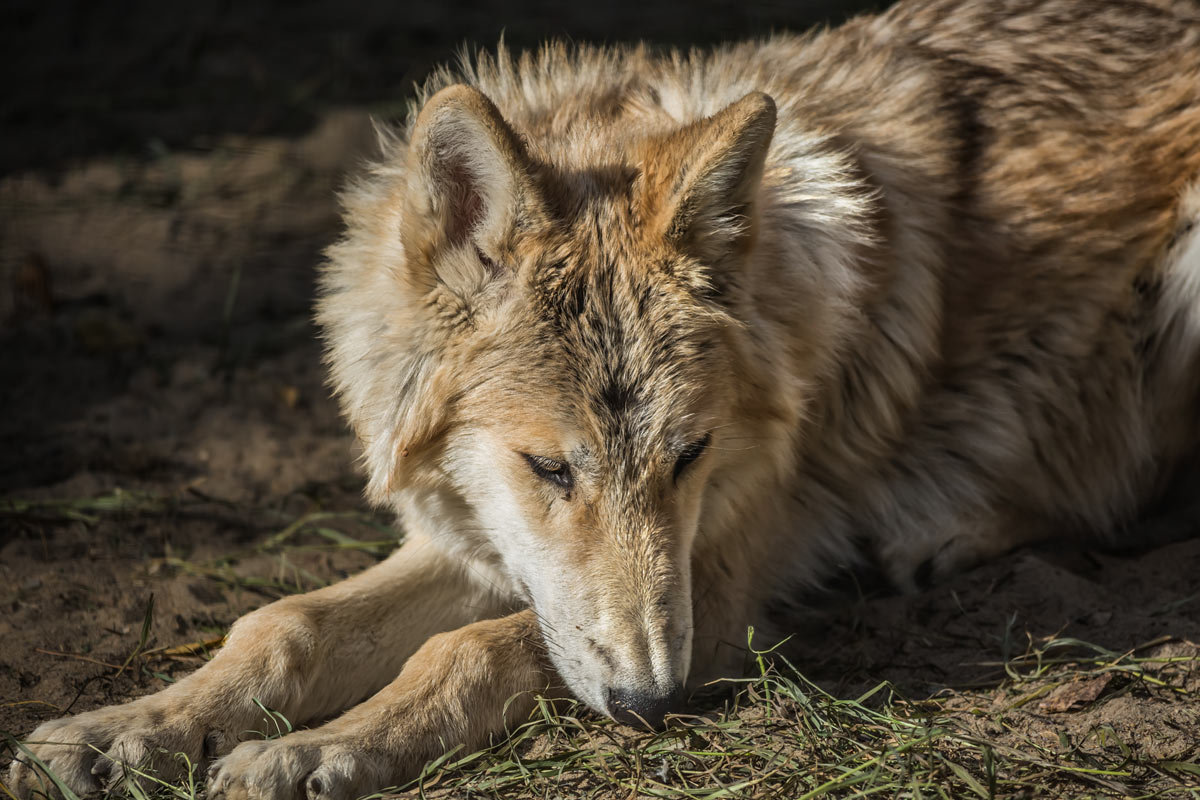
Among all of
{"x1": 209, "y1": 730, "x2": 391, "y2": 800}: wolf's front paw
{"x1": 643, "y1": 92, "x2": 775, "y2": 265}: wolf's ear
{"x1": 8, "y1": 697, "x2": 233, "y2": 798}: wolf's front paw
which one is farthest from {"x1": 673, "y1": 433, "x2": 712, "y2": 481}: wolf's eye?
{"x1": 8, "y1": 697, "x2": 233, "y2": 798}: wolf's front paw

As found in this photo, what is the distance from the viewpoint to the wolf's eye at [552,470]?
294 cm

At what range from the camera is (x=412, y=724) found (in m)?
2.94

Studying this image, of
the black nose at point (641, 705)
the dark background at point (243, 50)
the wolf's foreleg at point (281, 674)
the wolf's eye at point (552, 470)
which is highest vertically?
the dark background at point (243, 50)

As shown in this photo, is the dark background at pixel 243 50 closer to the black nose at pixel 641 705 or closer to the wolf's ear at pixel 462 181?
the wolf's ear at pixel 462 181

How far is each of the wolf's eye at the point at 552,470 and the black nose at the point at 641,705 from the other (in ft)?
1.81

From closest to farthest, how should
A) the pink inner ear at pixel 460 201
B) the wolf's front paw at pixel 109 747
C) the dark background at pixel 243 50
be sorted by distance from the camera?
1. the wolf's front paw at pixel 109 747
2. the pink inner ear at pixel 460 201
3. the dark background at pixel 243 50

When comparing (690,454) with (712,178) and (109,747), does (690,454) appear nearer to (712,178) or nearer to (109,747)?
(712,178)

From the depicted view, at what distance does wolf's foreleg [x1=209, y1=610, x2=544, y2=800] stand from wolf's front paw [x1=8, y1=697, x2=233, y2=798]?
0.55 feet

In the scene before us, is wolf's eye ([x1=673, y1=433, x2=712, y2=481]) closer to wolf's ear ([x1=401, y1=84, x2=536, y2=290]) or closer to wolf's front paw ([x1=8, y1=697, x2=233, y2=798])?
wolf's ear ([x1=401, y1=84, x2=536, y2=290])

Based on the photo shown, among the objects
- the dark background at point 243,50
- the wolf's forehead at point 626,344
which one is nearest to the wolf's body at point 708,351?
the wolf's forehead at point 626,344

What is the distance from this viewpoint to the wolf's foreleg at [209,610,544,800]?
273 centimetres

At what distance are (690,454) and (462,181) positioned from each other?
3.12 ft

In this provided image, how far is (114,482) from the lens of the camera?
14.8ft

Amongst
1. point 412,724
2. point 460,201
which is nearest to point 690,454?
point 460,201
